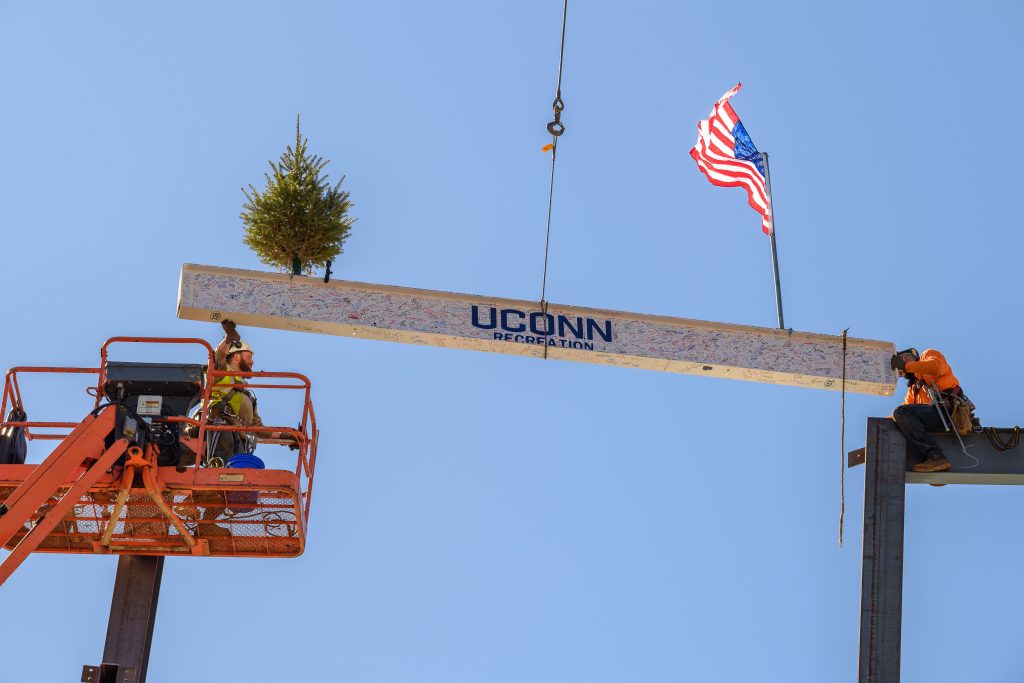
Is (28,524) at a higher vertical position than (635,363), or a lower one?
lower

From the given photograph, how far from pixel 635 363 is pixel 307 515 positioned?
3458 mm

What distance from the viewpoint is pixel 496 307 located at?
1694 centimetres

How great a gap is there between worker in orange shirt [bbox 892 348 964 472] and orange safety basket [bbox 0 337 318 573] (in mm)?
5572

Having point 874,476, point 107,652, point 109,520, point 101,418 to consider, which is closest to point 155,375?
point 101,418

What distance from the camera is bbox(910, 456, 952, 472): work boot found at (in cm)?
1633

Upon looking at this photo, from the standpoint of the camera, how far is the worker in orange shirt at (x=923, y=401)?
53.7 feet

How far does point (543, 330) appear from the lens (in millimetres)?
16938

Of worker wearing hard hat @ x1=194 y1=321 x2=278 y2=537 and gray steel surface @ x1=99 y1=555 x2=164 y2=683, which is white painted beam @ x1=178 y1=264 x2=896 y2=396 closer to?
worker wearing hard hat @ x1=194 y1=321 x2=278 y2=537

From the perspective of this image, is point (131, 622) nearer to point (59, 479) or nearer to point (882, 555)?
point (59, 479)

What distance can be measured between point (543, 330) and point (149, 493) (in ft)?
13.3

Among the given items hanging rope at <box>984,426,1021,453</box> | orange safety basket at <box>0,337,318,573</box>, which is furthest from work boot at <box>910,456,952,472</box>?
orange safety basket at <box>0,337,318,573</box>

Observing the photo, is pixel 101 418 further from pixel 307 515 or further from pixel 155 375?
pixel 307 515

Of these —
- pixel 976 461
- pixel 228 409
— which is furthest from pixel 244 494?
pixel 976 461

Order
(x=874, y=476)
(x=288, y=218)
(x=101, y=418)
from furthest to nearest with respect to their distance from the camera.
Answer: (x=288, y=218), (x=874, y=476), (x=101, y=418)
